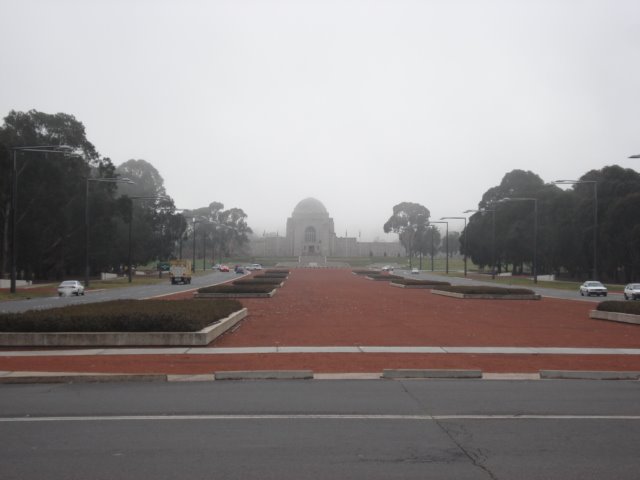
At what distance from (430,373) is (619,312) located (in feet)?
48.8

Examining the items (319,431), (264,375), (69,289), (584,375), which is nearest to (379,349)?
(264,375)

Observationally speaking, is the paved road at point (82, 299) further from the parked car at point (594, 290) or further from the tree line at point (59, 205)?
the parked car at point (594, 290)

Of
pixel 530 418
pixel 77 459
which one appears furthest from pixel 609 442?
pixel 77 459

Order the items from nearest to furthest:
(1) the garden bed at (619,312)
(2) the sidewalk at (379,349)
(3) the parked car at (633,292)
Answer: (2) the sidewalk at (379,349) < (1) the garden bed at (619,312) < (3) the parked car at (633,292)

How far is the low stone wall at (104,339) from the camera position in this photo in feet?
56.5

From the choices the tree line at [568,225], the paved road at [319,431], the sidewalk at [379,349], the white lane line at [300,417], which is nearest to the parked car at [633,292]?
the tree line at [568,225]

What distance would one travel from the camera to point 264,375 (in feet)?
41.5

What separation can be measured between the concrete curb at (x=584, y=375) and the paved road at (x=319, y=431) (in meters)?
0.85

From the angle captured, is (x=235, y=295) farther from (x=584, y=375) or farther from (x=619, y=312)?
(x=584, y=375)

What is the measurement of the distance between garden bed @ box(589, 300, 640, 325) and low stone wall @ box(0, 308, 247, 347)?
15.6 m

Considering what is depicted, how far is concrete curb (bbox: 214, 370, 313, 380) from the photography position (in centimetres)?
1259

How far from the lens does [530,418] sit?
9.23 m

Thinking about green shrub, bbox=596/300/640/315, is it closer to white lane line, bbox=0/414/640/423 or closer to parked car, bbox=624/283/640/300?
white lane line, bbox=0/414/640/423

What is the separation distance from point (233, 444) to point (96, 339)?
10746 millimetres
